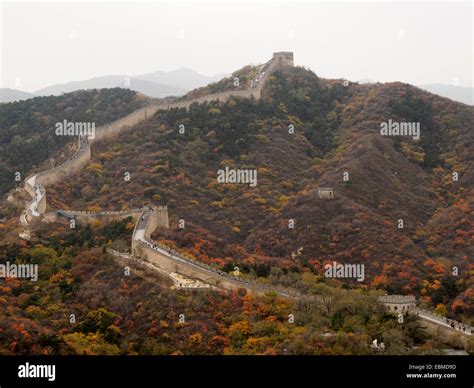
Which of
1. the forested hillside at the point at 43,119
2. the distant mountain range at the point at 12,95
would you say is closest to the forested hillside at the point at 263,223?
the forested hillside at the point at 43,119

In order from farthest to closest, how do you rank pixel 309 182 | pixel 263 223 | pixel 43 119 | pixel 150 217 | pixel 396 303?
pixel 43 119
pixel 309 182
pixel 263 223
pixel 150 217
pixel 396 303

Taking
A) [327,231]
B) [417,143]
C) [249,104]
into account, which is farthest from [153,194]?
[417,143]

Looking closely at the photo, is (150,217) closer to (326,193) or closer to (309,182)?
(326,193)

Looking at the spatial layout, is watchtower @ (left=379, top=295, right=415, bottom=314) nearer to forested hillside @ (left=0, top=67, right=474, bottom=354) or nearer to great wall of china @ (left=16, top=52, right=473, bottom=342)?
great wall of china @ (left=16, top=52, right=473, bottom=342)

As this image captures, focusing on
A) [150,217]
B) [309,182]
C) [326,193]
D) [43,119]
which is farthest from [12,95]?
[150,217]

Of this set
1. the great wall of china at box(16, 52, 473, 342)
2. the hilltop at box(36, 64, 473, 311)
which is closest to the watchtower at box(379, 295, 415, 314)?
the great wall of china at box(16, 52, 473, 342)

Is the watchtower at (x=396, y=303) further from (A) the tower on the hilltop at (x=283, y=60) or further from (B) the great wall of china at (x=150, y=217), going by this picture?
(A) the tower on the hilltop at (x=283, y=60)

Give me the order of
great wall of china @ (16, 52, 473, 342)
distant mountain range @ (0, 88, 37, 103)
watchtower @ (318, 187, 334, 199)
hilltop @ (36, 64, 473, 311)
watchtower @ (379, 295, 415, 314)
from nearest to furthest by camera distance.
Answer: watchtower @ (379, 295, 415, 314) < great wall of china @ (16, 52, 473, 342) < hilltop @ (36, 64, 473, 311) < watchtower @ (318, 187, 334, 199) < distant mountain range @ (0, 88, 37, 103)
